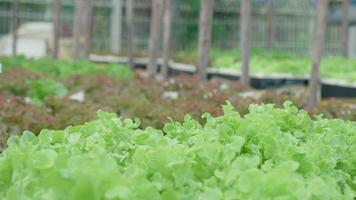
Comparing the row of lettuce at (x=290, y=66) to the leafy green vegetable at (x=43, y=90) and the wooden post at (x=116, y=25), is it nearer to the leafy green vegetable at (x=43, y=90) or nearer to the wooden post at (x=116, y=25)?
the leafy green vegetable at (x=43, y=90)

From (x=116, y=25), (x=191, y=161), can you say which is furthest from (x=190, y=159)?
(x=116, y=25)

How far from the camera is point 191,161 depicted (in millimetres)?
3129

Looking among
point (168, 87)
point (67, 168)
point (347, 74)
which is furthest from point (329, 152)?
point (347, 74)

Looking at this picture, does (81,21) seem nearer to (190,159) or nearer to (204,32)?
(204,32)

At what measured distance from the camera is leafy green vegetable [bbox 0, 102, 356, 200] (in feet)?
8.71

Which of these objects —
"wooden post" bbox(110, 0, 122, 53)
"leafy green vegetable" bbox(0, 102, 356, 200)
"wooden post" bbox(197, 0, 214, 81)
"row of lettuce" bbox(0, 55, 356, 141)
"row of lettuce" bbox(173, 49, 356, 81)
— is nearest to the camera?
"leafy green vegetable" bbox(0, 102, 356, 200)

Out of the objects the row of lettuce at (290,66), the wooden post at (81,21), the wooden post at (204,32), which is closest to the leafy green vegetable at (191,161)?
the wooden post at (204,32)

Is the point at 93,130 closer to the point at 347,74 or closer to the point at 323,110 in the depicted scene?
the point at 323,110

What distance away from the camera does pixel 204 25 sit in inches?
477

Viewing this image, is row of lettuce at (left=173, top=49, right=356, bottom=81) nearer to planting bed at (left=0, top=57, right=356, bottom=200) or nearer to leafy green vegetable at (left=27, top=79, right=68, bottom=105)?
leafy green vegetable at (left=27, top=79, right=68, bottom=105)

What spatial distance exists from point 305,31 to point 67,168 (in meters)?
28.8

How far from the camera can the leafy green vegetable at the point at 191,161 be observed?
265 centimetres

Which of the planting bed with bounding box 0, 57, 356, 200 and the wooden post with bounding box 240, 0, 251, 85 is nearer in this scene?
the planting bed with bounding box 0, 57, 356, 200

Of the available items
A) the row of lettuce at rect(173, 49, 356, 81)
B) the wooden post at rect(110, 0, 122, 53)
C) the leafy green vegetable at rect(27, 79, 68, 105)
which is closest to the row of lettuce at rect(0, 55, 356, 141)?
the leafy green vegetable at rect(27, 79, 68, 105)
